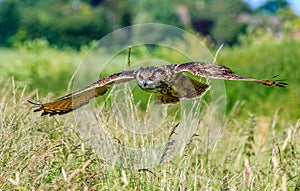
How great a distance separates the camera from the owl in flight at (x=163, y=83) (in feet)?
9.00

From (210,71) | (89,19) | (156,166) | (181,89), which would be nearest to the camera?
(210,71)

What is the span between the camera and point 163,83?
115 inches

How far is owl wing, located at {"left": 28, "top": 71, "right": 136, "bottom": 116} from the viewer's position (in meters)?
2.95

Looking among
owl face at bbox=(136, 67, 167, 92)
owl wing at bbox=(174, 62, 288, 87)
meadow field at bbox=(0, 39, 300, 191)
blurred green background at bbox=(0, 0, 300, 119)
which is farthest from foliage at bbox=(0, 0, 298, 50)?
owl wing at bbox=(174, 62, 288, 87)

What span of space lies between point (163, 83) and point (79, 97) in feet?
1.56

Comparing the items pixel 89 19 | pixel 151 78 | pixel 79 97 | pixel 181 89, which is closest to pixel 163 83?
pixel 151 78

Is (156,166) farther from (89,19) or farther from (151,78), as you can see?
(89,19)

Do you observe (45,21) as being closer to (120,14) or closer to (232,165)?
(120,14)

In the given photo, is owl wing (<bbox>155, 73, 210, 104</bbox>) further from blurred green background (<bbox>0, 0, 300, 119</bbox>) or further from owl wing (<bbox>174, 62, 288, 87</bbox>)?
blurred green background (<bbox>0, 0, 300, 119</bbox>)

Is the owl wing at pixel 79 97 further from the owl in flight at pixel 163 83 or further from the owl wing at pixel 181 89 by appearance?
the owl wing at pixel 181 89

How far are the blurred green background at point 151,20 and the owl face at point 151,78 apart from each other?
2.51 m

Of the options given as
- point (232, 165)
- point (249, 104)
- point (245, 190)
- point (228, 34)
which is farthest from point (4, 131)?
point (228, 34)

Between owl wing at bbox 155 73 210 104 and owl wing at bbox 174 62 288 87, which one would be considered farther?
owl wing at bbox 155 73 210 104

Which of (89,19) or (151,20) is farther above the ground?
(151,20)
